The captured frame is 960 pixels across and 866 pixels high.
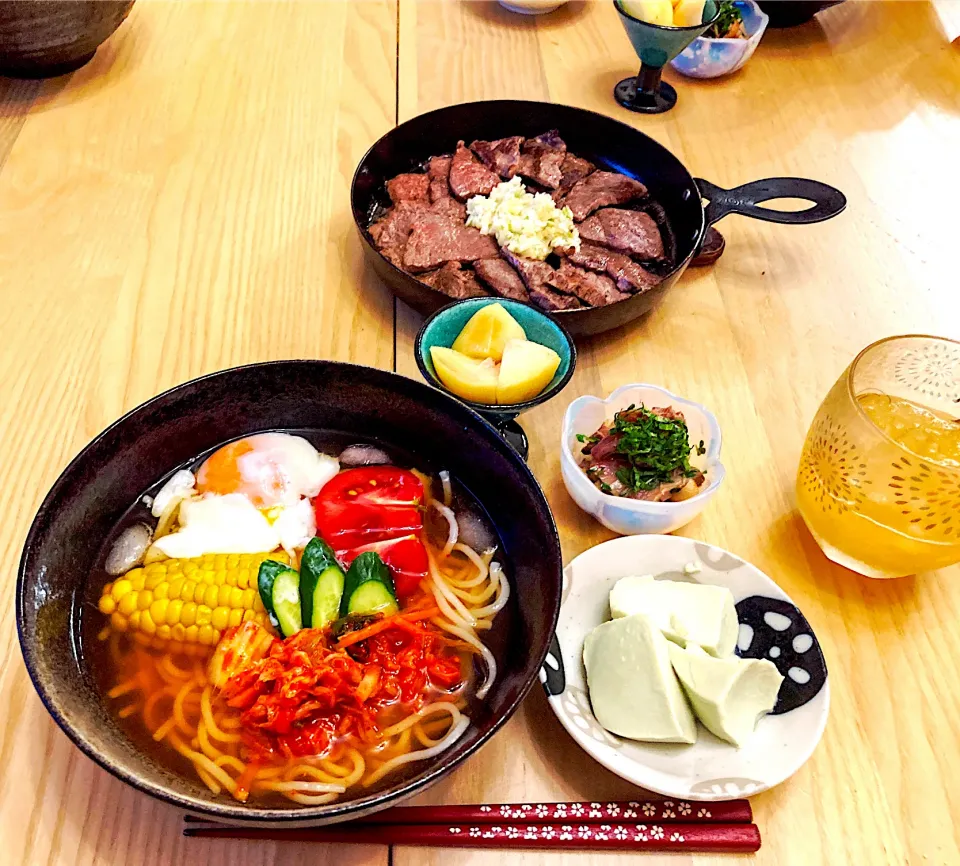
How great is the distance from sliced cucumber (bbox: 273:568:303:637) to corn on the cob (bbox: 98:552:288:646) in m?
0.03

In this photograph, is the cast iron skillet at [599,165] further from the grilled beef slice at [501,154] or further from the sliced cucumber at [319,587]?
the sliced cucumber at [319,587]

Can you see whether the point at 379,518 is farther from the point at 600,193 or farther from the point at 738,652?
the point at 600,193

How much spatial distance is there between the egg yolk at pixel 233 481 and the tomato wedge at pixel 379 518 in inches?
3.0

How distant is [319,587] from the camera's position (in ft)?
3.51

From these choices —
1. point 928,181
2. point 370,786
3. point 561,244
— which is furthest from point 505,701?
point 928,181

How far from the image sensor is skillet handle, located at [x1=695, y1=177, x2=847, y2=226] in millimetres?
1747

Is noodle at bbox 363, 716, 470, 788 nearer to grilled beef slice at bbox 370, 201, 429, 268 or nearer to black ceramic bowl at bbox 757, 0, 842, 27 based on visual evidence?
grilled beef slice at bbox 370, 201, 429, 268

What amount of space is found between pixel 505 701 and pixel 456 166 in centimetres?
140

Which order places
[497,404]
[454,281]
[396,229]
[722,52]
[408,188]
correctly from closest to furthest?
[497,404] < [454,281] < [396,229] < [408,188] < [722,52]

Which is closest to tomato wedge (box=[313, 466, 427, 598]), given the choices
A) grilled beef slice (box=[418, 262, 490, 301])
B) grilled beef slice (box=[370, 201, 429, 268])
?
grilled beef slice (box=[418, 262, 490, 301])

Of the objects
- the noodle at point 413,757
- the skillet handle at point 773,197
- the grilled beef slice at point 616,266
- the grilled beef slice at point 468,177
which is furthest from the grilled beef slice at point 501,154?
the noodle at point 413,757

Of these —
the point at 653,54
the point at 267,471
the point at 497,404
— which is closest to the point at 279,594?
the point at 267,471

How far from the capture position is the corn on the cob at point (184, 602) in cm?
107

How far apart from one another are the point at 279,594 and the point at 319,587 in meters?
0.06
